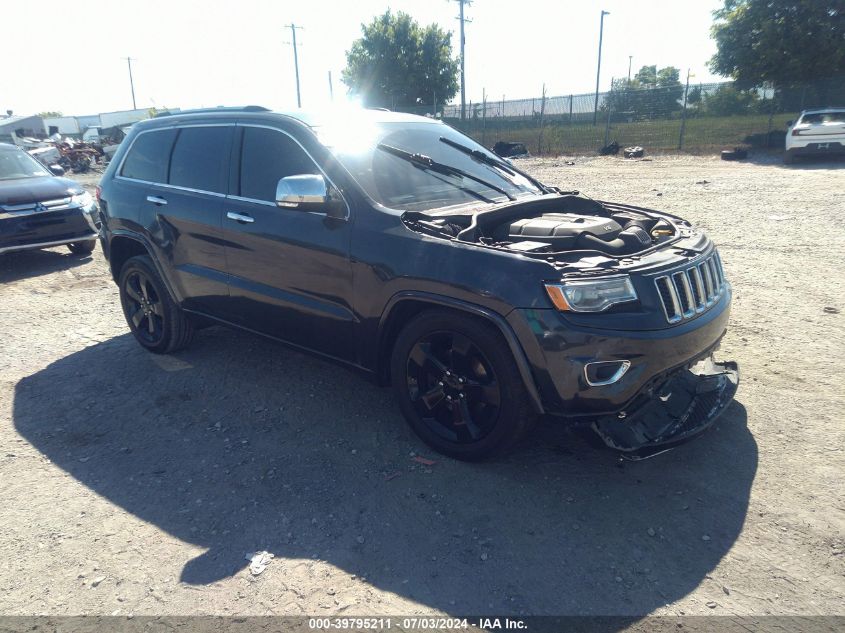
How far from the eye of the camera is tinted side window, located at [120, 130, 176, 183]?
4.88 m

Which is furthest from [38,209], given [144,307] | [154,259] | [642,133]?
[642,133]

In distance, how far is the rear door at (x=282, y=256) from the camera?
364 centimetres

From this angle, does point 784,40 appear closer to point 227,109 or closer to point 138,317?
point 227,109

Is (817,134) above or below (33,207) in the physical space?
above

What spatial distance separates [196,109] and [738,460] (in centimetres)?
458

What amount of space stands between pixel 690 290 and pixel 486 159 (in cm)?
206

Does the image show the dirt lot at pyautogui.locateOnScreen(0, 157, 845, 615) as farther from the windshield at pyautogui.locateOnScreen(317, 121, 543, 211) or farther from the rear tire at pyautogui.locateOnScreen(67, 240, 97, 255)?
the rear tire at pyautogui.locateOnScreen(67, 240, 97, 255)

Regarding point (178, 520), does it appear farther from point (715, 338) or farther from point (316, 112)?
point (715, 338)

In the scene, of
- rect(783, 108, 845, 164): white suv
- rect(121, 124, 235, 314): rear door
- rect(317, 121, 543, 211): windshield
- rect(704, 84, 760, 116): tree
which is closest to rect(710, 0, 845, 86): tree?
rect(704, 84, 760, 116): tree

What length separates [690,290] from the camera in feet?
10.4

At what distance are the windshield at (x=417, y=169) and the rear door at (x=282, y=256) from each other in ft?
0.86

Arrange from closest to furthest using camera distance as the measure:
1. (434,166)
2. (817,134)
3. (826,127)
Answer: (434,166) < (826,127) < (817,134)

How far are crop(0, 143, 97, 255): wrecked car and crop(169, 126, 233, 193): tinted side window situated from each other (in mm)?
4520

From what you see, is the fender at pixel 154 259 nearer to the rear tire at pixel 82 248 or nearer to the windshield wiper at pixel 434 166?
the windshield wiper at pixel 434 166
